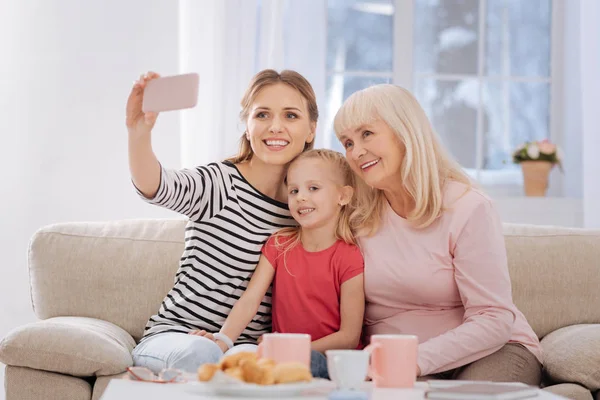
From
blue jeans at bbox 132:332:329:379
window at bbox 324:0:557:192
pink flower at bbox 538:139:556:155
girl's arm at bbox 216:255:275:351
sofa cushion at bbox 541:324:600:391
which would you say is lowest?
sofa cushion at bbox 541:324:600:391

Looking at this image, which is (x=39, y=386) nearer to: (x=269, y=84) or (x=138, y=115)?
(x=138, y=115)

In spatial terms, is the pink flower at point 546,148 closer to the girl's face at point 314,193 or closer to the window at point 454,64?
the window at point 454,64

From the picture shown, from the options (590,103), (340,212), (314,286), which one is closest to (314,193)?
(340,212)

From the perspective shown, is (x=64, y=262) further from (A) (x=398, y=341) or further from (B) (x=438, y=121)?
(B) (x=438, y=121)

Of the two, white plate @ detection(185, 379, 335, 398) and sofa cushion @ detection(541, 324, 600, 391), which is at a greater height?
white plate @ detection(185, 379, 335, 398)

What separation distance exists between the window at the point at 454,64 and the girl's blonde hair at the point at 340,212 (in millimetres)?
1712

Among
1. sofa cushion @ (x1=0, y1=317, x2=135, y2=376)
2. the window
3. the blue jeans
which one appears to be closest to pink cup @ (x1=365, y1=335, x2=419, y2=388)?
the blue jeans

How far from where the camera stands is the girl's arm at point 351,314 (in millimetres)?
2029

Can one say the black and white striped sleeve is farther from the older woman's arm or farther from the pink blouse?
the older woman's arm

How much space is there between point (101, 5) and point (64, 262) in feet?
4.63

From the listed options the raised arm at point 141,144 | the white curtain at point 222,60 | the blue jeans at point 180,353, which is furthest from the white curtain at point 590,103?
the raised arm at point 141,144

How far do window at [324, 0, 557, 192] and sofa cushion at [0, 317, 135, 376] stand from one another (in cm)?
214

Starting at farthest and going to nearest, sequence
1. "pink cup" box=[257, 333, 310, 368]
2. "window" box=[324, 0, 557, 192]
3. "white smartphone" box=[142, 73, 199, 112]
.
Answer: "window" box=[324, 0, 557, 192] → "white smartphone" box=[142, 73, 199, 112] → "pink cup" box=[257, 333, 310, 368]

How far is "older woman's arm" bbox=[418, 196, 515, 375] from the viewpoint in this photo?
187 centimetres
